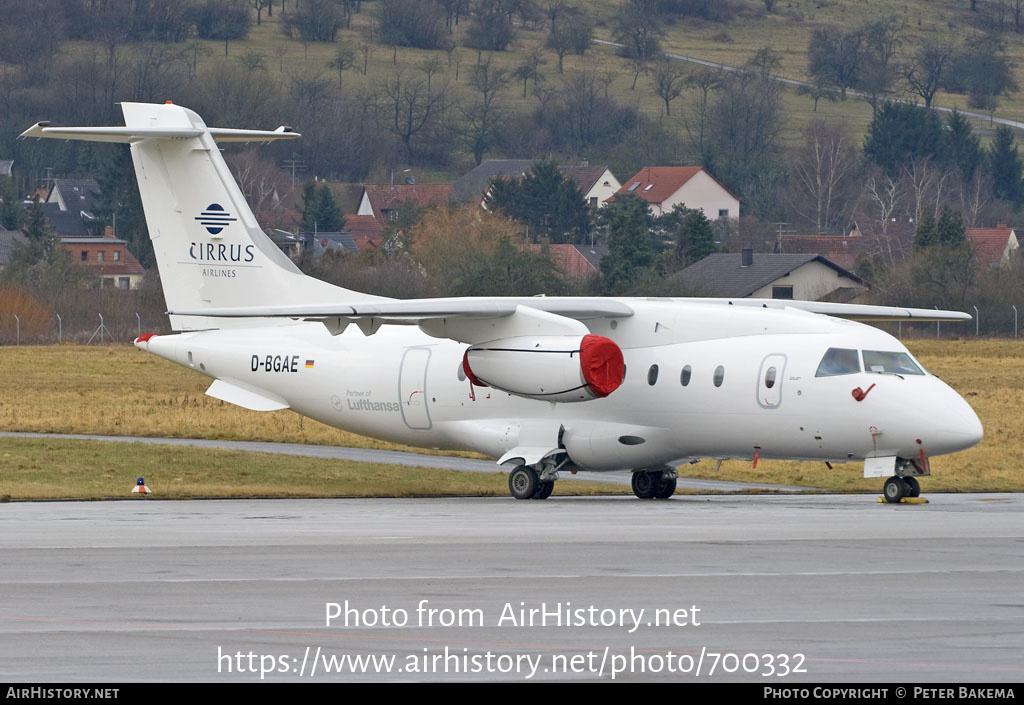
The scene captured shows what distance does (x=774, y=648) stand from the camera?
11844 mm

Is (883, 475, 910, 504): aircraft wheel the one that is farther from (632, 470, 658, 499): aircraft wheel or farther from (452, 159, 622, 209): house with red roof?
(452, 159, 622, 209): house with red roof

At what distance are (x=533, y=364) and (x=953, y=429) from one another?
608cm

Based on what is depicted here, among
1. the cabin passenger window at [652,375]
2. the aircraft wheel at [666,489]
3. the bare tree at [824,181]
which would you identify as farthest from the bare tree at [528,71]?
the cabin passenger window at [652,375]

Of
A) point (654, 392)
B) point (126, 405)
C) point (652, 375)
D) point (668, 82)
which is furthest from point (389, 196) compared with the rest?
point (654, 392)

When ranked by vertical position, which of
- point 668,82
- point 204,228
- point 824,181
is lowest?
point 824,181

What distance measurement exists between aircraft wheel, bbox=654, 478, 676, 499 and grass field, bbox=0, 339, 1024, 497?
9.11 feet

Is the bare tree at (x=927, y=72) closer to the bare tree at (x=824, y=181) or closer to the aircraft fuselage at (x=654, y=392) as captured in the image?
the bare tree at (x=824, y=181)

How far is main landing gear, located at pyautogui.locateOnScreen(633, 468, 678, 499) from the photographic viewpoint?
26.7 metres

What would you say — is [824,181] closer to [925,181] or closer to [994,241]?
[925,181]

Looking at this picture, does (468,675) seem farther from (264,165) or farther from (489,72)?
(489,72)

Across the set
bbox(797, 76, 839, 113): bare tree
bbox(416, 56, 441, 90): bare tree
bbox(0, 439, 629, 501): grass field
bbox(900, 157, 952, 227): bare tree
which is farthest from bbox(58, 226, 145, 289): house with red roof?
bbox(797, 76, 839, 113): bare tree

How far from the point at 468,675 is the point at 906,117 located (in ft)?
518

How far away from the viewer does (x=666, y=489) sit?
1054 inches

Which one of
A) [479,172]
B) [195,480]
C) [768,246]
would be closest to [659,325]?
[195,480]
